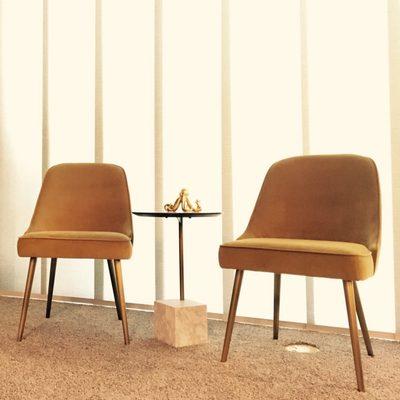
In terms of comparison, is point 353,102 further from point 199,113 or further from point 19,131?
point 19,131

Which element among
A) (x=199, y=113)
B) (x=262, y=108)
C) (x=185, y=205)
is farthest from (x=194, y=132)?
(x=185, y=205)

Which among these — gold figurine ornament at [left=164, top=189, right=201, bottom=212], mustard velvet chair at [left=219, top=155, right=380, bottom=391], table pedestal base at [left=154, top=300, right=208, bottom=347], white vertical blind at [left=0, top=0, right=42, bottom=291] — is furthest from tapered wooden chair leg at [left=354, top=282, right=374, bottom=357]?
white vertical blind at [left=0, top=0, right=42, bottom=291]

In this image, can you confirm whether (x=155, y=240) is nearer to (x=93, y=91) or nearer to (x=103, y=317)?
(x=103, y=317)

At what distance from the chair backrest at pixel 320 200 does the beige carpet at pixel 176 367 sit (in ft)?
1.69

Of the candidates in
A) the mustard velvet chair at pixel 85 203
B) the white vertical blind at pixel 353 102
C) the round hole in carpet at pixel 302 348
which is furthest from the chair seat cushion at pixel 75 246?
the white vertical blind at pixel 353 102

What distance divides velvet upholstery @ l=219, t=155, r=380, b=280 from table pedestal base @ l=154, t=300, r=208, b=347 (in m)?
0.43

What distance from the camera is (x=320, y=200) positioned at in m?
2.14

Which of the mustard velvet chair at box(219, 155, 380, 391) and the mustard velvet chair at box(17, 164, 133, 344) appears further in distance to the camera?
the mustard velvet chair at box(17, 164, 133, 344)

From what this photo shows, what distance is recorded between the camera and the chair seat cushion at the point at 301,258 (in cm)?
158

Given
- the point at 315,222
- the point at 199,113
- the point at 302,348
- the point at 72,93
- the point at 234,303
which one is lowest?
the point at 302,348

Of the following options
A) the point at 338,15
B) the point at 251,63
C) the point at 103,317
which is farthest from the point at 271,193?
the point at 103,317

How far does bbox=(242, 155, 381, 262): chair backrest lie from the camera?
1981 millimetres

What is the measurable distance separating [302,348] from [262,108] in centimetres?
131

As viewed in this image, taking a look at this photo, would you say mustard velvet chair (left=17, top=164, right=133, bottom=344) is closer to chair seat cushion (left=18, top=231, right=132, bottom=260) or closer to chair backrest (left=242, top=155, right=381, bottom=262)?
chair seat cushion (left=18, top=231, right=132, bottom=260)
